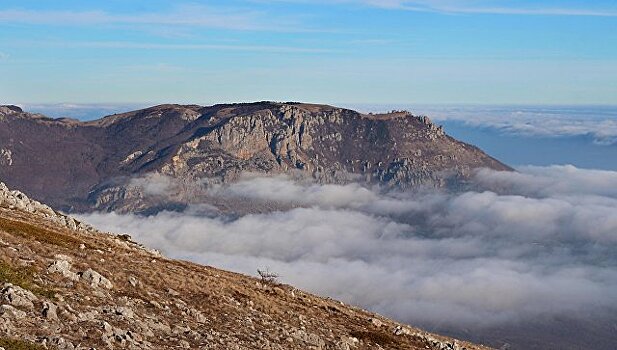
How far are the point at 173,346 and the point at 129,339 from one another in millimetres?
3092

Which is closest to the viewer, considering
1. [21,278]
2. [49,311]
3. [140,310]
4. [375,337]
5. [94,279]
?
[49,311]

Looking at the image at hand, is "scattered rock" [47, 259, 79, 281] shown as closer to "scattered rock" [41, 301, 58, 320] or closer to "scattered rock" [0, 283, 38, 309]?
"scattered rock" [0, 283, 38, 309]

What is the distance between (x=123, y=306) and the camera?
4378 cm

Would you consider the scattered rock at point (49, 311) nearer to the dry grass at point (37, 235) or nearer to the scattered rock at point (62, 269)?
the scattered rock at point (62, 269)

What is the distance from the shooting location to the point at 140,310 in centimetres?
4434

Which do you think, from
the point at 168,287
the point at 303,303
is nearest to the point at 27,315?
the point at 168,287

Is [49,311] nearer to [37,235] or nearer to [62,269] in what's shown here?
[62,269]

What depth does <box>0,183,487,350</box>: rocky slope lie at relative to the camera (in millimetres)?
36688

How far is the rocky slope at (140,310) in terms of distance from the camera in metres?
36.7

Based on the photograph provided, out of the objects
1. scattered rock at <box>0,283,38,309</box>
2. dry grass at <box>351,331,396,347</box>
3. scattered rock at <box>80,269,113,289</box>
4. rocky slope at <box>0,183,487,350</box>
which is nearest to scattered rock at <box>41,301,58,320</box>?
rocky slope at <box>0,183,487,350</box>

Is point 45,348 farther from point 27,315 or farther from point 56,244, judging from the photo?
point 56,244

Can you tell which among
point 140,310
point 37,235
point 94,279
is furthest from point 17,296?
point 37,235

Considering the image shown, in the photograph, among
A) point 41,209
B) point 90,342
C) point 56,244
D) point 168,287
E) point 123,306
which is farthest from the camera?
point 41,209

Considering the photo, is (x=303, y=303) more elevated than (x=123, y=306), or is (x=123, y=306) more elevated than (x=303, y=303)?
(x=123, y=306)
